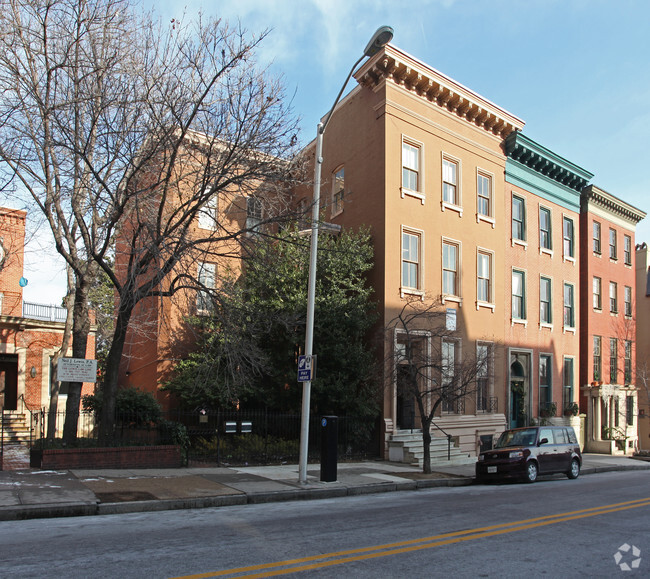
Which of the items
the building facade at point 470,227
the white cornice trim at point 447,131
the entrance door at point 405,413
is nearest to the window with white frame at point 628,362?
the building facade at point 470,227

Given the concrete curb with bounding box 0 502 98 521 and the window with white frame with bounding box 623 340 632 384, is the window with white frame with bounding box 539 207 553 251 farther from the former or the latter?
the concrete curb with bounding box 0 502 98 521

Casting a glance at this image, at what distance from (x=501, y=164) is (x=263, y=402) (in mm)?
14455

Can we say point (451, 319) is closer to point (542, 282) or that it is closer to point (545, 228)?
point (542, 282)

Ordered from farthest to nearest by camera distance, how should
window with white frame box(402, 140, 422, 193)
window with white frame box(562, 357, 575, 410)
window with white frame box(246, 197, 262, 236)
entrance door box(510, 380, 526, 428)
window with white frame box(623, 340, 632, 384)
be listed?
window with white frame box(623, 340, 632, 384) < window with white frame box(562, 357, 575, 410) < entrance door box(510, 380, 526, 428) < window with white frame box(402, 140, 422, 193) < window with white frame box(246, 197, 262, 236)

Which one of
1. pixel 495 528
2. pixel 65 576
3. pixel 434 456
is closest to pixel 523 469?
pixel 434 456

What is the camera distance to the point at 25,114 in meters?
13.3

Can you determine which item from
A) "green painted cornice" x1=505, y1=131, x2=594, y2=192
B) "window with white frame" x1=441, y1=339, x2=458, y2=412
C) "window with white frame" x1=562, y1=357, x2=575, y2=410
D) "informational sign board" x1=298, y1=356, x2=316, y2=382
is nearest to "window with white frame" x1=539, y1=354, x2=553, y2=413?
"window with white frame" x1=562, y1=357, x2=575, y2=410

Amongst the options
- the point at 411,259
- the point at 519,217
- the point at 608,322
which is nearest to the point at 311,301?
the point at 411,259

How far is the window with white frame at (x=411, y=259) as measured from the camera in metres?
21.1

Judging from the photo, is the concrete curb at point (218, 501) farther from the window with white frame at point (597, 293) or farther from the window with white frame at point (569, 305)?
the window with white frame at point (597, 293)

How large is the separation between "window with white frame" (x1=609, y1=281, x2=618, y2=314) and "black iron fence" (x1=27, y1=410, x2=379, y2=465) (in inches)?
734

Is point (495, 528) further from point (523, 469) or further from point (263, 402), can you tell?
point (263, 402)

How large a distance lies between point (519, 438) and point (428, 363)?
3556mm

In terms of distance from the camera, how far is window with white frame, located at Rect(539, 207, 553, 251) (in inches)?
1075
